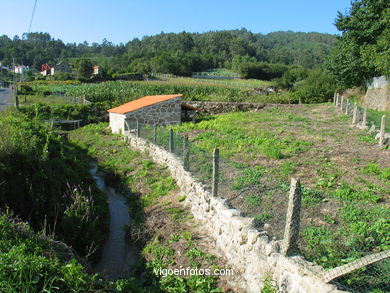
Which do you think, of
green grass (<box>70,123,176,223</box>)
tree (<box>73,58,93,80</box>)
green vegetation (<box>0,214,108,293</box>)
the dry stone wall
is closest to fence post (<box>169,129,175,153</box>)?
green grass (<box>70,123,176,223</box>)

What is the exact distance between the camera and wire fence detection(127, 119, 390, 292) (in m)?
4.11

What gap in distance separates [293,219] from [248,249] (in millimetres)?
1449

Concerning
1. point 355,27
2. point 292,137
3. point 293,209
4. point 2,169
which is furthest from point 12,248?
point 355,27

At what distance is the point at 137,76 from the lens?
243 feet

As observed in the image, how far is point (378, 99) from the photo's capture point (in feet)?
77.3

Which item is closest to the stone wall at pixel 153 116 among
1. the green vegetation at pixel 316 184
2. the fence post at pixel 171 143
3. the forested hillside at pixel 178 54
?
the green vegetation at pixel 316 184

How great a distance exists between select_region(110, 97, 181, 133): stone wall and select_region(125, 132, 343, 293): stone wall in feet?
41.7

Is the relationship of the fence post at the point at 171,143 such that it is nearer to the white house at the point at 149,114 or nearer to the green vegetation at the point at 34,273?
the green vegetation at the point at 34,273

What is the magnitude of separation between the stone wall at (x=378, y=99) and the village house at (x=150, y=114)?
1421 centimetres

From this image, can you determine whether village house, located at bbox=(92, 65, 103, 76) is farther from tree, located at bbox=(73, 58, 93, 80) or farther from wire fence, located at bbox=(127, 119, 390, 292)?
wire fence, located at bbox=(127, 119, 390, 292)

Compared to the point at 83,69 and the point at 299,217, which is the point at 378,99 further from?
the point at 83,69

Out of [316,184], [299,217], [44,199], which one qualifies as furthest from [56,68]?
[299,217]

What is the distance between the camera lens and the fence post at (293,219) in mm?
4711

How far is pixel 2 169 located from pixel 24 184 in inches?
26.7
